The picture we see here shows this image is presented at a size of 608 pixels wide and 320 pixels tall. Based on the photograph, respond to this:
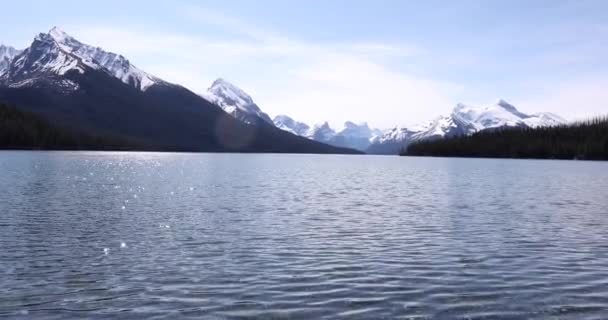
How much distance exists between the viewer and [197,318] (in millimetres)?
18297

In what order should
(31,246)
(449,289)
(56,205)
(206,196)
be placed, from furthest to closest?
Answer: (206,196) → (56,205) → (31,246) → (449,289)

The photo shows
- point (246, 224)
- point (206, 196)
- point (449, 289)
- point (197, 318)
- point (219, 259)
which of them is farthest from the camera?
point (206, 196)

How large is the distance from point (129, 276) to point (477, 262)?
17732 millimetres

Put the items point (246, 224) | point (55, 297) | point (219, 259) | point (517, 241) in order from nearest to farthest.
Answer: point (55, 297) < point (219, 259) < point (517, 241) < point (246, 224)

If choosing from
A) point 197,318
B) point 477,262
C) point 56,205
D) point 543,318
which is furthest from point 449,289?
point 56,205

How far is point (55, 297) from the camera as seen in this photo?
2062cm

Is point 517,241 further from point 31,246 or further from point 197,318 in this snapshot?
point 31,246

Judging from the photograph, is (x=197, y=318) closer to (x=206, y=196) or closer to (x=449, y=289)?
(x=449, y=289)

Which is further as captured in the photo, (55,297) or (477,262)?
(477,262)

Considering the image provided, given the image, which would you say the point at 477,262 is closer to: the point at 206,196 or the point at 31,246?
the point at 31,246

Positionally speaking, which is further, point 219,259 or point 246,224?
point 246,224

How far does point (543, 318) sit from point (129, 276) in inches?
689

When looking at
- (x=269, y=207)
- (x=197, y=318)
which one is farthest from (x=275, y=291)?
(x=269, y=207)

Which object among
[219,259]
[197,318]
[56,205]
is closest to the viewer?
[197,318]
